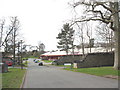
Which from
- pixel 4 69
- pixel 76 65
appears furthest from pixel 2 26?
pixel 76 65

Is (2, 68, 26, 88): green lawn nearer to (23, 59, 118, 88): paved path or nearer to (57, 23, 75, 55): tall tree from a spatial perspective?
(23, 59, 118, 88): paved path

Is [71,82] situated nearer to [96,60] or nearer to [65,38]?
[96,60]

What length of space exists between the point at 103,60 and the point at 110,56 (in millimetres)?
1782

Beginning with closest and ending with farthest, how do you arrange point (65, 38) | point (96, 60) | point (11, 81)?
point (11, 81)
point (96, 60)
point (65, 38)

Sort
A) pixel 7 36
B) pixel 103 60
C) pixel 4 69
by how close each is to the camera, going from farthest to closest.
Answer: pixel 7 36
pixel 103 60
pixel 4 69

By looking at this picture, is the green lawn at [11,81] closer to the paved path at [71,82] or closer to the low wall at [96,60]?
the paved path at [71,82]

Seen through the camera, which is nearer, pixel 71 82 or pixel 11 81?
pixel 71 82

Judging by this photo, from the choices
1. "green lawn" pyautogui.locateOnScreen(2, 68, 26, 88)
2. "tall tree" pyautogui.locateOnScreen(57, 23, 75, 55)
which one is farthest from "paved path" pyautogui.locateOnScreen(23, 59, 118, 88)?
"tall tree" pyautogui.locateOnScreen(57, 23, 75, 55)

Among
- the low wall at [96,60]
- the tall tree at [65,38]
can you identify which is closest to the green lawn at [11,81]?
the low wall at [96,60]

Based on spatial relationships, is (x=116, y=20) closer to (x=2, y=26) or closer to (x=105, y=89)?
(x=105, y=89)

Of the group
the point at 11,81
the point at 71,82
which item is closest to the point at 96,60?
the point at 71,82

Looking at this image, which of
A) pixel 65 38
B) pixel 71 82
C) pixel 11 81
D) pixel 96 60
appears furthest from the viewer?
pixel 65 38

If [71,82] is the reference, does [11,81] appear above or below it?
below

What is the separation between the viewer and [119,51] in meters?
21.4
